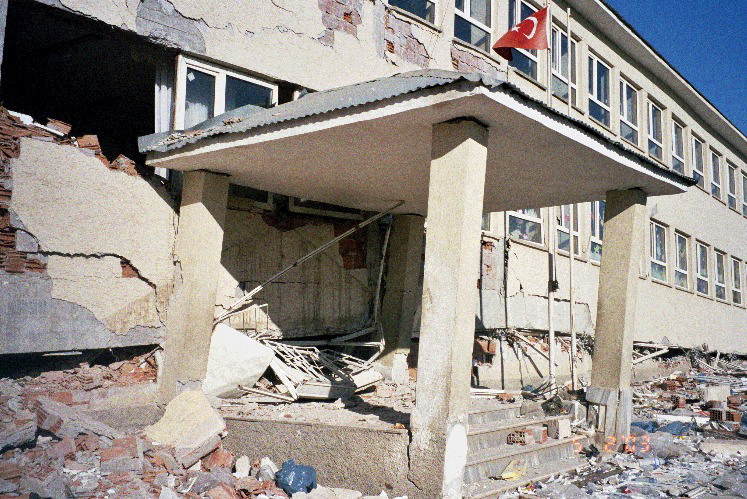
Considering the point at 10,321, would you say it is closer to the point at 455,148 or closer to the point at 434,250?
the point at 434,250

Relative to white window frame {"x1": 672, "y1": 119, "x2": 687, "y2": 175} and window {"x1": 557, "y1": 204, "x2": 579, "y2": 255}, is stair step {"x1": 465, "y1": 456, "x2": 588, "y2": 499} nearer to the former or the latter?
window {"x1": 557, "y1": 204, "x2": 579, "y2": 255}

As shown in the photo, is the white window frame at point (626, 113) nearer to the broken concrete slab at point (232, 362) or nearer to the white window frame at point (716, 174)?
the white window frame at point (716, 174)

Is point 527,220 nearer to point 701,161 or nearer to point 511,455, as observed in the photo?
point 511,455

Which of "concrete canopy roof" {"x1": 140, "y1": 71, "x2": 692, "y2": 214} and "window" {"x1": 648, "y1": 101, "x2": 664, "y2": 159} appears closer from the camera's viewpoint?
"concrete canopy roof" {"x1": 140, "y1": 71, "x2": 692, "y2": 214}

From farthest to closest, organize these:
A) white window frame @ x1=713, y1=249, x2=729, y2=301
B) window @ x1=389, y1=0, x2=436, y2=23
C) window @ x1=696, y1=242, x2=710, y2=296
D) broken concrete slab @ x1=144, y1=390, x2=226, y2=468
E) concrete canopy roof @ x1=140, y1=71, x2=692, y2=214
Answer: white window frame @ x1=713, y1=249, x2=729, y2=301 → window @ x1=696, y1=242, x2=710, y2=296 → window @ x1=389, y1=0, x2=436, y2=23 → broken concrete slab @ x1=144, y1=390, x2=226, y2=468 → concrete canopy roof @ x1=140, y1=71, x2=692, y2=214

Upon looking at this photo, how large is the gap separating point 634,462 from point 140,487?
566cm

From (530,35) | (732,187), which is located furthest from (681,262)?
(530,35)

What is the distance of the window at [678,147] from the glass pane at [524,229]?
886 centimetres

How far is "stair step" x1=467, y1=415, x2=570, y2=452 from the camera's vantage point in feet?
22.6

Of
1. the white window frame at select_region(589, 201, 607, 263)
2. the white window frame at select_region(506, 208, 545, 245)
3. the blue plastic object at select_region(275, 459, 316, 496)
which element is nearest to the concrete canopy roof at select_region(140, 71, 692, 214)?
the blue plastic object at select_region(275, 459, 316, 496)

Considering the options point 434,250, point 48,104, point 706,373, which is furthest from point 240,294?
point 706,373

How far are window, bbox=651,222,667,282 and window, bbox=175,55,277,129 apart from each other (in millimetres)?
13140

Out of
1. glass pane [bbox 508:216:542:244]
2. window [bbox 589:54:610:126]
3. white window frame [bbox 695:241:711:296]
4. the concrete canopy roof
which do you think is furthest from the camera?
white window frame [bbox 695:241:711:296]

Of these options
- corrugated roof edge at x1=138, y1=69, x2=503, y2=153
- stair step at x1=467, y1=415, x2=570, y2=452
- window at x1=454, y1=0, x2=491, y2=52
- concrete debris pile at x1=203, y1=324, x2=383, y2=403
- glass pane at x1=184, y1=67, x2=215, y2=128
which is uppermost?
window at x1=454, y1=0, x2=491, y2=52
